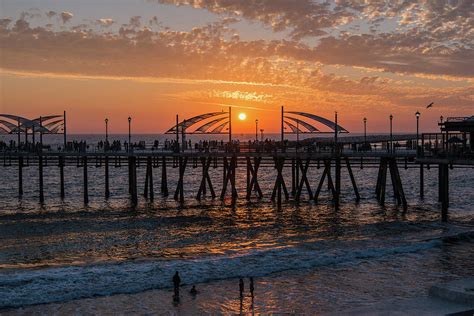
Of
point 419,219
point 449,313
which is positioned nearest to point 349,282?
point 449,313

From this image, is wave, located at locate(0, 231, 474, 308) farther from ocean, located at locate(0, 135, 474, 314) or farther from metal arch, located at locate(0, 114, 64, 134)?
metal arch, located at locate(0, 114, 64, 134)

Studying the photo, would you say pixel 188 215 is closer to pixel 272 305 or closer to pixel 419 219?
pixel 419 219

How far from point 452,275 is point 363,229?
992 cm

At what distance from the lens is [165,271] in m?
20.8

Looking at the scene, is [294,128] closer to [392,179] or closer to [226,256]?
[392,179]

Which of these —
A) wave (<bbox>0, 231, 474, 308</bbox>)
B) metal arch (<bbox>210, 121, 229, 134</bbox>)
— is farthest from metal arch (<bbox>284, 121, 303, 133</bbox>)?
wave (<bbox>0, 231, 474, 308</bbox>)

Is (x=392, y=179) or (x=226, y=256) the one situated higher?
(x=392, y=179)

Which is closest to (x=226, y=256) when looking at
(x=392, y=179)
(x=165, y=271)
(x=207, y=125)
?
(x=165, y=271)

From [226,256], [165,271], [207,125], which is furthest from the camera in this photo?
[207,125]

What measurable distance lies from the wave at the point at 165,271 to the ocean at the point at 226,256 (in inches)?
1.7

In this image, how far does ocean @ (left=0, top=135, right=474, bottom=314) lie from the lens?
17828 mm

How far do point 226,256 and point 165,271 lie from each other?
3.25m

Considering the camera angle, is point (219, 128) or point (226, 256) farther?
point (219, 128)

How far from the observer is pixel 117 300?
18.0 metres
